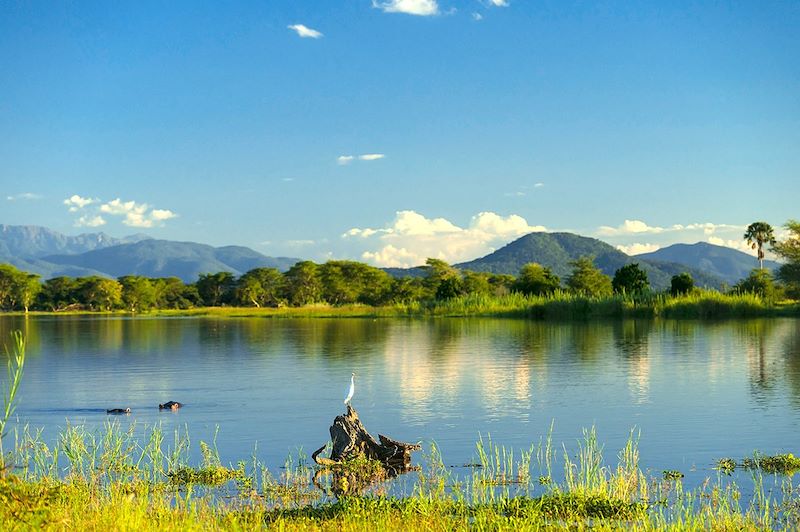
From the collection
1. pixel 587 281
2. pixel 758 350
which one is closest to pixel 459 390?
pixel 758 350

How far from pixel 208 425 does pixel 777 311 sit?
148 feet

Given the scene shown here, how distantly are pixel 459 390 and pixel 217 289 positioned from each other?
291 ft

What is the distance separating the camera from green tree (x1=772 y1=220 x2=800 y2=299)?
217ft

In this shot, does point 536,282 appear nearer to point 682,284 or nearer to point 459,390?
point 682,284

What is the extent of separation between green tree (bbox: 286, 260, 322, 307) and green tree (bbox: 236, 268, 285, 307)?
5.37 ft

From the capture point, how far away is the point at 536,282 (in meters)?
71.2

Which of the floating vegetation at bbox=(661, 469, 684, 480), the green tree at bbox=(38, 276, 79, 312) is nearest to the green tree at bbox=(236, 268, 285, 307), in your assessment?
the green tree at bbox=(38, 276, 79, 312)

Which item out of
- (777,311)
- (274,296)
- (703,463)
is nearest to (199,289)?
(274,296)

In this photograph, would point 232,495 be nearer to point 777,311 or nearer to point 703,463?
point 703,463

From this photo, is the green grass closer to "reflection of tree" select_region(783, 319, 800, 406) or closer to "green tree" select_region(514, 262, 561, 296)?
"reflection of tree" select_region(783, 319, 800, 406)

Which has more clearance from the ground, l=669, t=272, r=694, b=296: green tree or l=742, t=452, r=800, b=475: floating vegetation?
l=669, t=272, r=694, b=296: green tree

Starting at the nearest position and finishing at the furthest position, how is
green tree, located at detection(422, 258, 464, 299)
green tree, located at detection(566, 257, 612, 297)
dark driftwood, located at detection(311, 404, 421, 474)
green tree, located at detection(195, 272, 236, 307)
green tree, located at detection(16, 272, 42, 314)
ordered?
dark driftwood, located at detection(311, 404, 421, 474) < green tree, located at detection(566, 257, 612, 297) < green tree, located at detection(422, 258, 464, 299) < green tree, located at detection(16, 272, 42, 314) < green tree, located at detection(195, 272, 236, 307)

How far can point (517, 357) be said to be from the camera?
1048 inches

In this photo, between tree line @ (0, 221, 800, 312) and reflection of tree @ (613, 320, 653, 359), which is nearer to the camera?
reflection of tree @ (613, 320, 653, 359)
